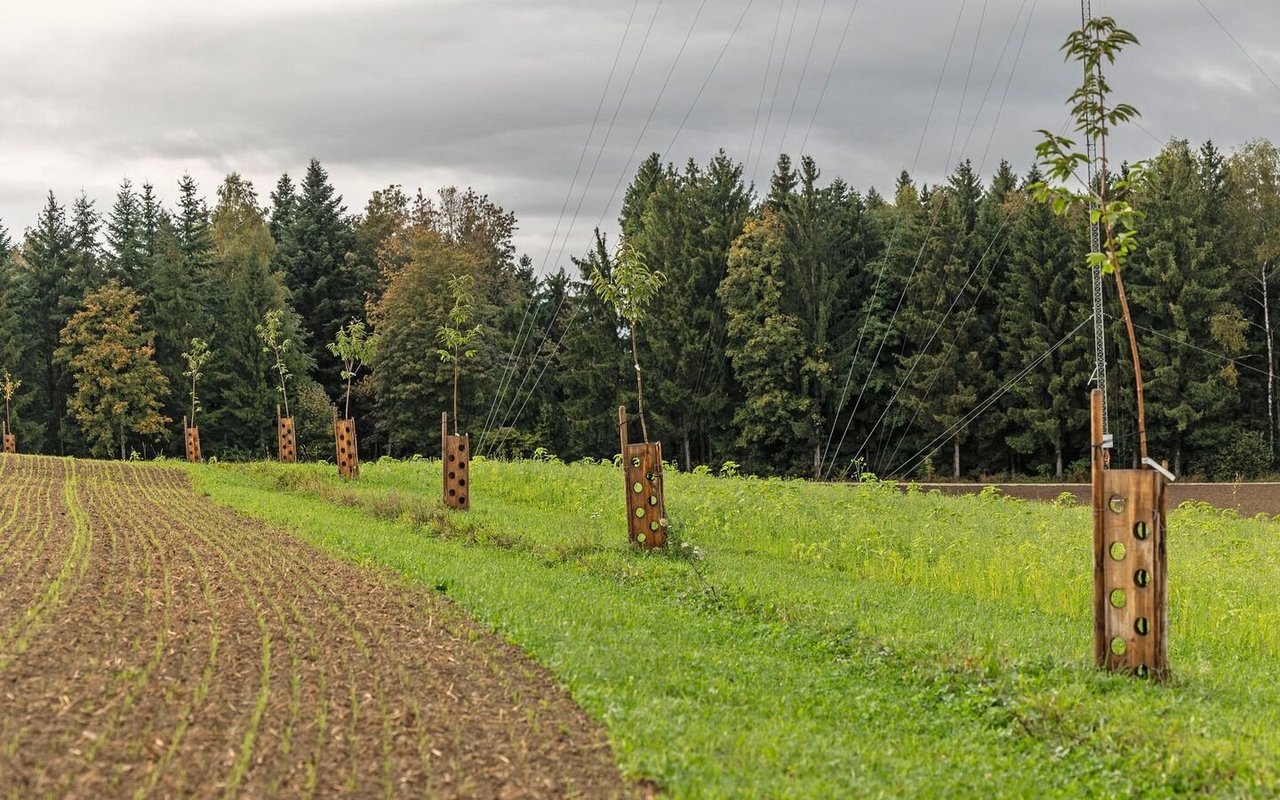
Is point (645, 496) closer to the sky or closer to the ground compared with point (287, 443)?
closer to the ground

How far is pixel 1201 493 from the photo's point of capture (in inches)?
1617

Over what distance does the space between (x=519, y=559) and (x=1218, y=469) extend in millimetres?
41003

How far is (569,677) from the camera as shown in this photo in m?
8.25

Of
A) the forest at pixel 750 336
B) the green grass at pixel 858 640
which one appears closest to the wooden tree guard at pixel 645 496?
the green grass at pixel 858 640

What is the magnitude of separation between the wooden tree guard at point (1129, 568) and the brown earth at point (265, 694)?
4.45 metres

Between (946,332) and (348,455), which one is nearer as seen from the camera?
(348,455)

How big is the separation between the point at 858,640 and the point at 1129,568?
2.47m

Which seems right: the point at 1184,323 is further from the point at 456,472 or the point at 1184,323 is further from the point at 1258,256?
the point at 456,472

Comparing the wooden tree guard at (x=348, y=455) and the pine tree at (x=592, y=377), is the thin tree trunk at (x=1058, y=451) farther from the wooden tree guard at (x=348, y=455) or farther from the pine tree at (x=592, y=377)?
the wooden tree guard at (x=348, y=455)

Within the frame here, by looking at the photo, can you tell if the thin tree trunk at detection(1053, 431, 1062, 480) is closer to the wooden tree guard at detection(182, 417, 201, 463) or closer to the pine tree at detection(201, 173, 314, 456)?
the wooden tree guard at detection(182, 417, 201, 463)

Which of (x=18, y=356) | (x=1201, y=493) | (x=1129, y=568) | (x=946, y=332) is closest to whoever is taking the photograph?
(x=1129, y=568)

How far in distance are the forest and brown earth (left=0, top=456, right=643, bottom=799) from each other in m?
32.2

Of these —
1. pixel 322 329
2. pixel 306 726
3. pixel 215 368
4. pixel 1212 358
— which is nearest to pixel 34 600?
pixel 306 726

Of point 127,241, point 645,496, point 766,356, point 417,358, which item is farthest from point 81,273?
point 645,496
